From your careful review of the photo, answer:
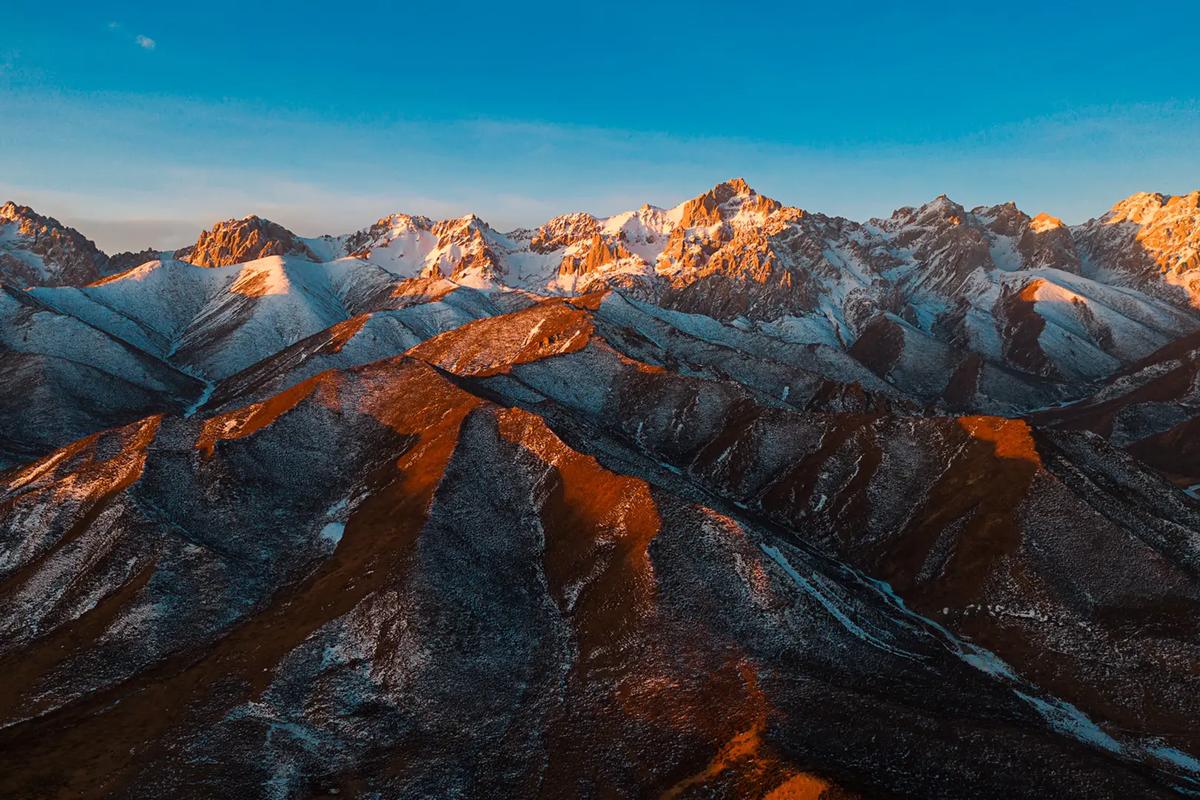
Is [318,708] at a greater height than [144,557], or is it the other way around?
[144,557]

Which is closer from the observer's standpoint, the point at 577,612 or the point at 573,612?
the point at 577,612

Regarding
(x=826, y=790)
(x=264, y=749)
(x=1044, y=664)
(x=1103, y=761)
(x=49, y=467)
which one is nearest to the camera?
(x=826, y=790)

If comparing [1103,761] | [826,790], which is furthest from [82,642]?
[1103,761]

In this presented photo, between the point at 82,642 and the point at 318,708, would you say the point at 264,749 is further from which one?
the point at 82,642

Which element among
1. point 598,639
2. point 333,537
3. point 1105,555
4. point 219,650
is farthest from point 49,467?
point 1105,555

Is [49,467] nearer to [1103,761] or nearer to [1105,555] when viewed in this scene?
[1103,761]

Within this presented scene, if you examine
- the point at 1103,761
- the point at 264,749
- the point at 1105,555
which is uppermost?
the point at 1105,555

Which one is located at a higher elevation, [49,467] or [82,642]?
[49,467]

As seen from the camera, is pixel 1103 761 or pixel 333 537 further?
pixel 333 537

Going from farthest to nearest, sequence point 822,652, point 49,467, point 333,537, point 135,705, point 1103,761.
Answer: point 49,467, point 333,537, point 822,652, point 135,705, point 1103,761
